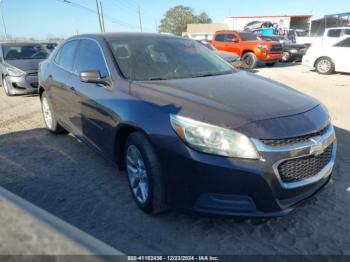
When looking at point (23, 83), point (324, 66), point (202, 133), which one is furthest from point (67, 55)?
point (324, 66)

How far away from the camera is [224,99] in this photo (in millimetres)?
2811

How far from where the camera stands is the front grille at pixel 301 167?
8.04 ft

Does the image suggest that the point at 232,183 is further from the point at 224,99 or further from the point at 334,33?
the point at 334,33

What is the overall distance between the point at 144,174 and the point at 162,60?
1.48 metres

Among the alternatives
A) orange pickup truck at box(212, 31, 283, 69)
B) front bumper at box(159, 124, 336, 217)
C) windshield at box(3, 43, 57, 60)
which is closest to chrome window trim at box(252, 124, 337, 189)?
front bumper at box(159, 124, 336, 217)

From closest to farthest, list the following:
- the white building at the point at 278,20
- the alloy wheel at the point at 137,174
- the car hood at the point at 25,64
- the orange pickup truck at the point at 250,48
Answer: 1. the alloy wheel at the point at 137,174
2. the car hood at the point at 25,64
3. the orange pickup truck at the point at 250,48
4. the white building at the point at 278,20

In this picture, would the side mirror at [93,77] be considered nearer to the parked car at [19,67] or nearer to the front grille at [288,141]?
the front grille at [288,141]

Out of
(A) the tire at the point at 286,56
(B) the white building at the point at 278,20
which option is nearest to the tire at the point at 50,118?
(A) the tire at the point at 286,56

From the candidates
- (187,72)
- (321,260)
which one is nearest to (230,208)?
(321,260)

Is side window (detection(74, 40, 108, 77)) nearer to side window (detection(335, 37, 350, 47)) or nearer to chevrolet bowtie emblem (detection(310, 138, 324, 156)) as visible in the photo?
chevrolet bowtie emblem (detection(310, 138, 324, 156))

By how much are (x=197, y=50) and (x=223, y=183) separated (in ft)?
7.94

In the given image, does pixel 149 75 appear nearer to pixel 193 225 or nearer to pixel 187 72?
pixel 187 72

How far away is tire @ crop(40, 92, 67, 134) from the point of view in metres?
5.25

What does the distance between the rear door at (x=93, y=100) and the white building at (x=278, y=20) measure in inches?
1764
